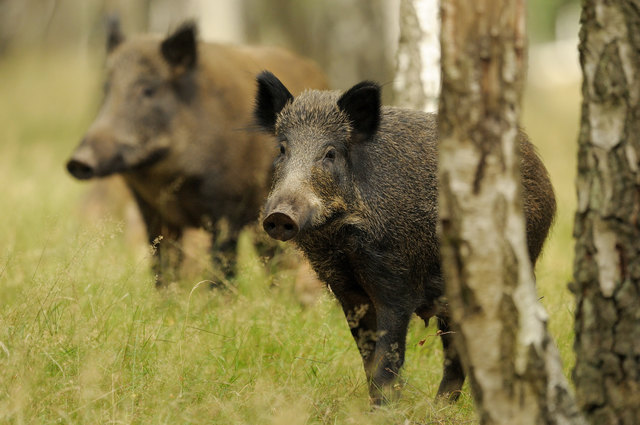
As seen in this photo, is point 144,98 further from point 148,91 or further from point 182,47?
point 182,47

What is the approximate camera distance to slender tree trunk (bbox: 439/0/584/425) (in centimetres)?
256

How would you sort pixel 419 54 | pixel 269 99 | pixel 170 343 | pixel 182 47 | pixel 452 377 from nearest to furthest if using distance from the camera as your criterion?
pixel 170 343 < pixel 452 377 < pixel 269 99 < pixel 419 54 < pixel 182 47

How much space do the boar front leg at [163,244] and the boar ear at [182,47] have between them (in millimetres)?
1143

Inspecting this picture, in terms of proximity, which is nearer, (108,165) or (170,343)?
(170,343)

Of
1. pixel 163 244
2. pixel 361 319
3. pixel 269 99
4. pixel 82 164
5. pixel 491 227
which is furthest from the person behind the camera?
pixel 163 244

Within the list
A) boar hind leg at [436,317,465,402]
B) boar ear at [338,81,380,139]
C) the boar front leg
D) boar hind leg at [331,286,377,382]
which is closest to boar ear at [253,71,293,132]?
boar ear at [338,81,380,139]

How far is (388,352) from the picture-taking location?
156 inches

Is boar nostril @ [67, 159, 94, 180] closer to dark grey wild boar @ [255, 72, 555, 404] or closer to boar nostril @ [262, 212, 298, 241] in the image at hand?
dark grey wild boar @ [255, 72, 555, 404]

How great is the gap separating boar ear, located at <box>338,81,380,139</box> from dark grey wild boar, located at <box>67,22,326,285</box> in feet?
7.99

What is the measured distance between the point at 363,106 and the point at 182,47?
297cm

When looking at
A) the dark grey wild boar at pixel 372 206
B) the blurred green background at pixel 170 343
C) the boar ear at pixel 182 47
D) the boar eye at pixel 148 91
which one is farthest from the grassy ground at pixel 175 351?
the boar ear at pixel 182 47

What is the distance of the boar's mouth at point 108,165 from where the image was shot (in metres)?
6.43

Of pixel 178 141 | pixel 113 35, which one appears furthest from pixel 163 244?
pixel 113 35

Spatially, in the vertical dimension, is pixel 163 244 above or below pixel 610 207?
below
